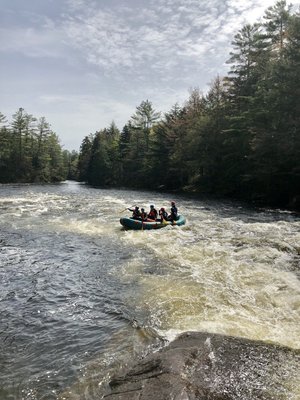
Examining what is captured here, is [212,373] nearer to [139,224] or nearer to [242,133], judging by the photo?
[139,224]

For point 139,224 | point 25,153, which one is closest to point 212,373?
point 139,224

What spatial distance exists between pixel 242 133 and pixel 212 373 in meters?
30.6

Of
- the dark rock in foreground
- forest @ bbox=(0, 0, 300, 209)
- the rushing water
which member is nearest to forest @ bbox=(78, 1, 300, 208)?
forest @ bbox=(0, 0, 300, 209)

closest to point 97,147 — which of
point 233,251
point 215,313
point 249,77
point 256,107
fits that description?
point 249,77

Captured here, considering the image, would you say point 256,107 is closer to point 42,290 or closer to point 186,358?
point 42,290

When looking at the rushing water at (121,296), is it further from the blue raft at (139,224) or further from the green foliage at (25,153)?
Result: the green foliage at (25,153)

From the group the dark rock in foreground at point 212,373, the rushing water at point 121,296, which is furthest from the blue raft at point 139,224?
the dark rock in foreground at point 212,373

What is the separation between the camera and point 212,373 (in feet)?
16.5

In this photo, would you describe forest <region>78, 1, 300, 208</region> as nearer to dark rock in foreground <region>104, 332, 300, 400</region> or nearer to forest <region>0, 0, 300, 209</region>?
forest <region>0, 0, 300, 209</region>

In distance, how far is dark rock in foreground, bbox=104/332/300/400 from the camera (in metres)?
4.55

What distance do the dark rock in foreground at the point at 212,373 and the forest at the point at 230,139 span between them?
2127 centimetres

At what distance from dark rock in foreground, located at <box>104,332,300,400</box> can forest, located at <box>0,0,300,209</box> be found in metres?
21.3

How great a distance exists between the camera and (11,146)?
7194cm

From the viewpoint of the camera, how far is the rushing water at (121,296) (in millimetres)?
5668
